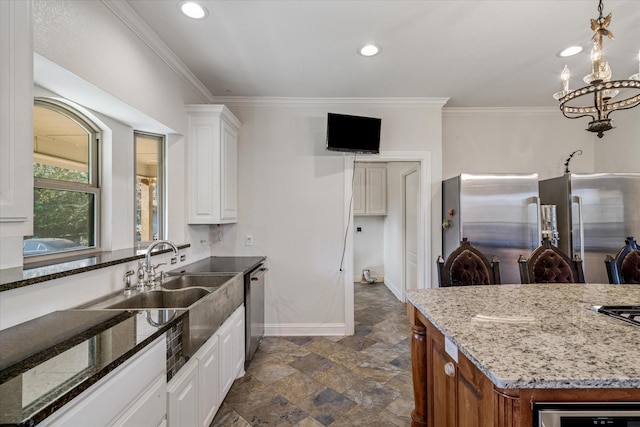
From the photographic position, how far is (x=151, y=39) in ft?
7.09

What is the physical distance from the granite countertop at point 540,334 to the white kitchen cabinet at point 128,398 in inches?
47.8

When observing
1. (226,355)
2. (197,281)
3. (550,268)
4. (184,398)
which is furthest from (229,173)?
(550,268)

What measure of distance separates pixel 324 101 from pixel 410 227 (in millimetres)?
2310

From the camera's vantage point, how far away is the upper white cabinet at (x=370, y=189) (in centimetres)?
566

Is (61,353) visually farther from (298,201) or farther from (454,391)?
(298,201)

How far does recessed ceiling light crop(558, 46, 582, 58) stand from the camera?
7.72 ft

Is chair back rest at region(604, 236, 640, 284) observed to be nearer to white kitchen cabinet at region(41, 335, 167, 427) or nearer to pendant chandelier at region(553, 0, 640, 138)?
pendant chandelier at region(553, 0, 640, 138)

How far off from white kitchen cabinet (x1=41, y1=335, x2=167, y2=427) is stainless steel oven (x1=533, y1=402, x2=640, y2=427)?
52.6 inches

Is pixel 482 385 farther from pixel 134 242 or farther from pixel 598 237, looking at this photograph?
pixel 598 237

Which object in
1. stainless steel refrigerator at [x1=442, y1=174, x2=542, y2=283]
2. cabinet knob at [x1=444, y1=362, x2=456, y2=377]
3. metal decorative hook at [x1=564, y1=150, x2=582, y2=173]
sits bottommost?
cabinet knob at [x1=444, y1=362, x2=456, y2=377]

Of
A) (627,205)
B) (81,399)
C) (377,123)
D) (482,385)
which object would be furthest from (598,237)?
(81,399)

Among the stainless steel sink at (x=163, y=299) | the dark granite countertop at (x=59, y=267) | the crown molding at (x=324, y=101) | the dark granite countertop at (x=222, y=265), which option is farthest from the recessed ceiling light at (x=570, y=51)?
the dark granite countertop at (x=59, y=267)

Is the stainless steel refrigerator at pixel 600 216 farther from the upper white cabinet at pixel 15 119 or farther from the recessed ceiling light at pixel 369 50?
the upper white cabinet at pixel 15 119

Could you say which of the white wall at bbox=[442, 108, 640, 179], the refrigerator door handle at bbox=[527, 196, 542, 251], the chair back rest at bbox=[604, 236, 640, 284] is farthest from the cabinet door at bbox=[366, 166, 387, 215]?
the chair back rest at bbox=[604, 236, 640, 284]
